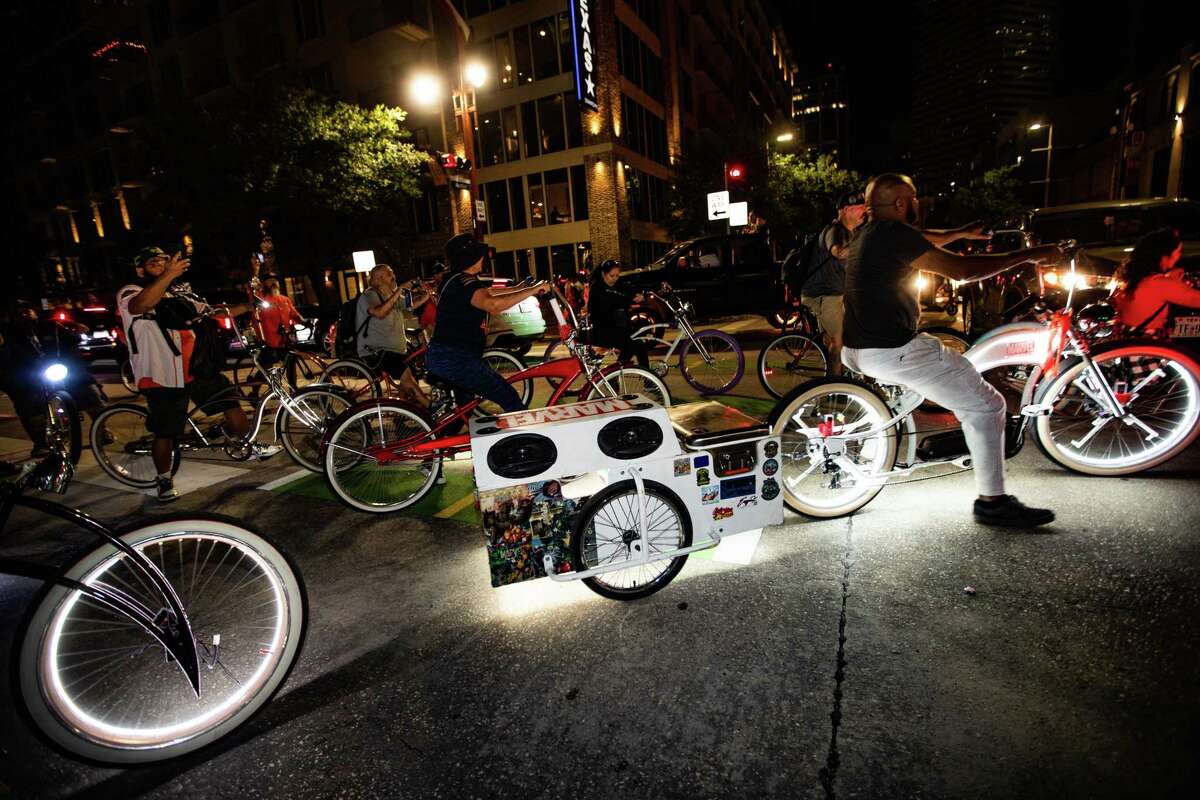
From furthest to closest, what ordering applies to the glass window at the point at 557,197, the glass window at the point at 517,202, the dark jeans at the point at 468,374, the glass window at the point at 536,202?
the glass window at the point at 517,202 < the glass window at the point at 536,202 < the glass window at the point at 557,197 < the dark jeans at the point at 468,374

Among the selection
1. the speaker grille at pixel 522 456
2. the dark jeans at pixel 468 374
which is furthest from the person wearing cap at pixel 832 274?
the speaker grille at pixel 522 456

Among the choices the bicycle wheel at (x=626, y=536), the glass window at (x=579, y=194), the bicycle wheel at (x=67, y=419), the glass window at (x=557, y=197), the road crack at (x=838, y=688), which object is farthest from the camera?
the glass window at (x=557, y=197)

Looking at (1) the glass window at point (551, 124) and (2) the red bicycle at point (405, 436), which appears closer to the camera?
(2) the red bicycle at point (405, 436)

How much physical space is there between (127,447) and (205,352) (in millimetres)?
1253

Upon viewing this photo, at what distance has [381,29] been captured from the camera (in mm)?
27109

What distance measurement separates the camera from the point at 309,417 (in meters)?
5.70

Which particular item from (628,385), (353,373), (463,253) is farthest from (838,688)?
(353,373)

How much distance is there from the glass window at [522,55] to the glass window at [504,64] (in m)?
0.28

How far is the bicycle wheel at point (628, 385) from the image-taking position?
538 centimetres

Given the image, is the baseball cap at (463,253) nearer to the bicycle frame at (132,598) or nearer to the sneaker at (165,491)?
the bicycle frame at (132,598)

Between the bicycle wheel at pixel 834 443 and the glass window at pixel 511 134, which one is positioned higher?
the glass window at pixel 511 134

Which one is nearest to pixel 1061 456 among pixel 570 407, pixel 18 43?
pixel 570 407

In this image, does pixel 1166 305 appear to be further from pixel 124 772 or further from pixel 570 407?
pixel 124 772

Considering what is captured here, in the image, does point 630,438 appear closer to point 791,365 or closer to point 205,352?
point 205,352
